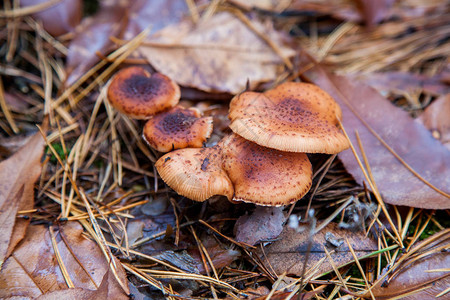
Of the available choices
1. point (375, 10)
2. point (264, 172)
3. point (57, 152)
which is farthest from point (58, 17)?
point (375, 10)

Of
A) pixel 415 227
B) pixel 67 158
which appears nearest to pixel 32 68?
pixel 67 158

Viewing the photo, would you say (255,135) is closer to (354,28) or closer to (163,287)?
(163,287)

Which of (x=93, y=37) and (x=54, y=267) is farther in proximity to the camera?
(x=93, y=37)

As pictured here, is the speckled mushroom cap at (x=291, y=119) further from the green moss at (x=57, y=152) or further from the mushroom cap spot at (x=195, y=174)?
the green moss at (x=57, y=152)

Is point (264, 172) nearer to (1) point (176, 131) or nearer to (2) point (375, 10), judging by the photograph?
(1) point (176, 131)

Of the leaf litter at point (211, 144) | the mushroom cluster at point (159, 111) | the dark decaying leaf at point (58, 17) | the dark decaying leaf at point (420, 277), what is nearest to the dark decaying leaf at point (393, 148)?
the leaf litter at point (211, 144)

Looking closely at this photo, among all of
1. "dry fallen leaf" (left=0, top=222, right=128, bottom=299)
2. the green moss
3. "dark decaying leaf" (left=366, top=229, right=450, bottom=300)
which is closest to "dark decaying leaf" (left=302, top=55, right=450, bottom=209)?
"dark decaying leaf" (left=366, top=229, right=450, bottom=300)
